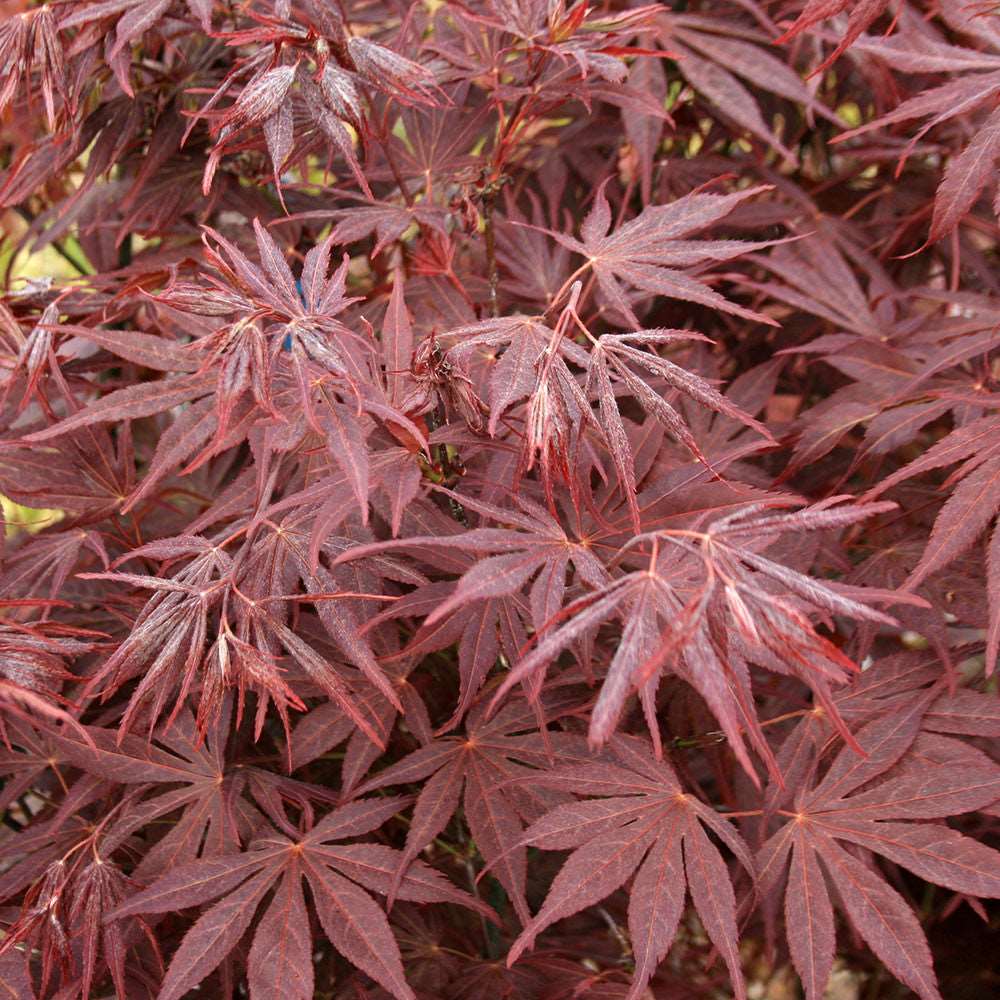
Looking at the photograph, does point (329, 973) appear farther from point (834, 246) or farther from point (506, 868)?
point (834, 246)

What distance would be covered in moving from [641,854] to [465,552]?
0.26 metres

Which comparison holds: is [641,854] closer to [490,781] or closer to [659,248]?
[490,781]

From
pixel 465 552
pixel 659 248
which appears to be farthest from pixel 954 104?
pixel 465 552

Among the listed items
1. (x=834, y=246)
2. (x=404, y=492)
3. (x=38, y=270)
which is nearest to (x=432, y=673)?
(x=404, y=492)

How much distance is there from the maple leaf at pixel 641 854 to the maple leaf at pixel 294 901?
0.10 m

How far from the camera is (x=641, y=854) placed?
0.79 m

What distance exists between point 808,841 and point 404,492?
1.37ft

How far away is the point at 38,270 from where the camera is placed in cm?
296

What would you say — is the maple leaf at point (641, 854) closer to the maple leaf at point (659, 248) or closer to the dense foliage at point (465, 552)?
the dense foliage at point (465, 552)

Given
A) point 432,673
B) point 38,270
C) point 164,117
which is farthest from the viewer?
point 38,270

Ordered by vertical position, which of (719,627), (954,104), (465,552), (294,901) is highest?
(954,104)

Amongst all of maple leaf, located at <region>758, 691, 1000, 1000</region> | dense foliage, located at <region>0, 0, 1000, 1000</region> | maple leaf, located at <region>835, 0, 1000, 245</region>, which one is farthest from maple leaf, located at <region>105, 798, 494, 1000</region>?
maple leaf, located at <region>835, 0, 1000, 245</region>

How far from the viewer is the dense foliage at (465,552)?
717 millimetres

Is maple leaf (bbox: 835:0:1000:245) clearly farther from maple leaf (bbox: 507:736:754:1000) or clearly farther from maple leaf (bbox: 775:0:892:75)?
maple leaf (bbox: 507:736:754:1000)
